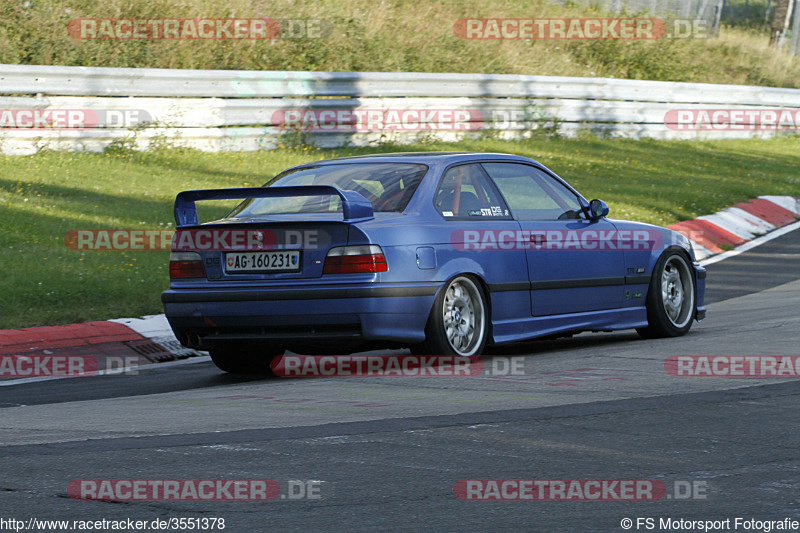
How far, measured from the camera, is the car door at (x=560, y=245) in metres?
8.01

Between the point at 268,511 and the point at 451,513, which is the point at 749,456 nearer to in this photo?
the point at 451,513

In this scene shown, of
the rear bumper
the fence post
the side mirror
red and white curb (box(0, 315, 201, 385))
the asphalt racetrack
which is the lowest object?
red and white curb (box(0, 315, 201, 385))

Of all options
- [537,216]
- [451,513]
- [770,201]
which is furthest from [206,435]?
[770,201]

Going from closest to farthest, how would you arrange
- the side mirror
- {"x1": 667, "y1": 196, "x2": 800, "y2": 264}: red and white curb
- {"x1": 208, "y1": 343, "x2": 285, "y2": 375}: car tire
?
{"x1": 208, "y1": 343, "x2": 285, "y2": 375}: car tire → the side mirror → {"x1": 667, "y1": 196, "x2": 800, "y2": 264}: red and white curb

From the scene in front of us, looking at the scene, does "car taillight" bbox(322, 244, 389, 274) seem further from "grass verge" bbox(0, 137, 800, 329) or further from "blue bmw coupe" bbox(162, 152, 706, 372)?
"grass verge" bbox(0, 137, 800, 329)

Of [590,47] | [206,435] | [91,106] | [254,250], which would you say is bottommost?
[206,435]

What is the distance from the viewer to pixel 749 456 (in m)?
4.66

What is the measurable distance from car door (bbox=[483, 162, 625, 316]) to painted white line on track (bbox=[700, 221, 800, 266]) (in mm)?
6015

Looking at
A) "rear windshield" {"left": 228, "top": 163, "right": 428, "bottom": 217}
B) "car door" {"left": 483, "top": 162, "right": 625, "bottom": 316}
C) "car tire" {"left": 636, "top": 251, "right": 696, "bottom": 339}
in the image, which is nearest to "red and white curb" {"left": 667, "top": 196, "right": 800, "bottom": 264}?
→ "car tire" {"left": 636, "top": 251, "right": 696, "bottom": 339}

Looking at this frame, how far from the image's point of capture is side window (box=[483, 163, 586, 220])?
810cm

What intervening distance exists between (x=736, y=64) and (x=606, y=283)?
28.1m

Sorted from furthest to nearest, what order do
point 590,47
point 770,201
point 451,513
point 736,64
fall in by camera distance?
1. point 736,64
2. point 590,47
3. point 770,201
4. point 451,513

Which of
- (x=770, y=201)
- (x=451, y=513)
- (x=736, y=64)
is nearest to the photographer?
(x=451, y=513)

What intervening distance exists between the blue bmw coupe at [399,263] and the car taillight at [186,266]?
0.01 m
